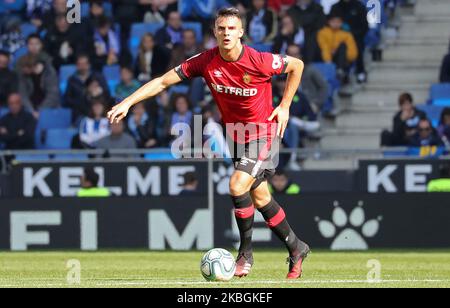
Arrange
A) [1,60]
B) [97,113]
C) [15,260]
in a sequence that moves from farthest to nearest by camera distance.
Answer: [1,60] < [97,113] < [15,260]

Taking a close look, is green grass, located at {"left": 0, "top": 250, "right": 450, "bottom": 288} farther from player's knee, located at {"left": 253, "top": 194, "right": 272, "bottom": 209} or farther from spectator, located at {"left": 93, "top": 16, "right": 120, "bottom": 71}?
spectator, located at {"left": 93, "top": 16, "right": 120, "bottom": 71}

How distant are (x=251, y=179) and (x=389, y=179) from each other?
785 cm

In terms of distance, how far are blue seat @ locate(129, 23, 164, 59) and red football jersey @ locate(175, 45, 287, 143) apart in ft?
39.1

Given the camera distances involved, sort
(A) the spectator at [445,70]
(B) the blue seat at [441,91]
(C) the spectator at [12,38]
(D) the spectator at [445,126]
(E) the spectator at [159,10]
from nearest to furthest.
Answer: (D) the spectator at [445,126]
(A) the spectator at [445,70]
(B) the blue seat at [441,91]
(E) the spectator at [159,10]
(C) the spectator at [12,38]

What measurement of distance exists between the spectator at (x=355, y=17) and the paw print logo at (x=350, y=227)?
480 centimetres

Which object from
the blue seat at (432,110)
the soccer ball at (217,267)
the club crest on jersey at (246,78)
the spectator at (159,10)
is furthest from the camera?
the spectator at (159,10)

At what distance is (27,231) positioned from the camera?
20172 millimetres

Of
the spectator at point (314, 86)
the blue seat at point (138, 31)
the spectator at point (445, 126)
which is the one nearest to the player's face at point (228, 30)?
the spectator at point (445, 126)

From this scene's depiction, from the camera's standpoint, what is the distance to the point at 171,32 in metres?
24.3

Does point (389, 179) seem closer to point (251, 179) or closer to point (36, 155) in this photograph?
point (36, 155)

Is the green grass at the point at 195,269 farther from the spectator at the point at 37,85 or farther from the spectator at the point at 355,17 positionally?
the spectator at the point at 355,17

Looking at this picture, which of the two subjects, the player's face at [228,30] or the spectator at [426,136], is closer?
the player's face at [228,30]

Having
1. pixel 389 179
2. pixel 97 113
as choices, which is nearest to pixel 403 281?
pixel 389 179

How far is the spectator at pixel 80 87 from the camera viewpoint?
77.4 ft
